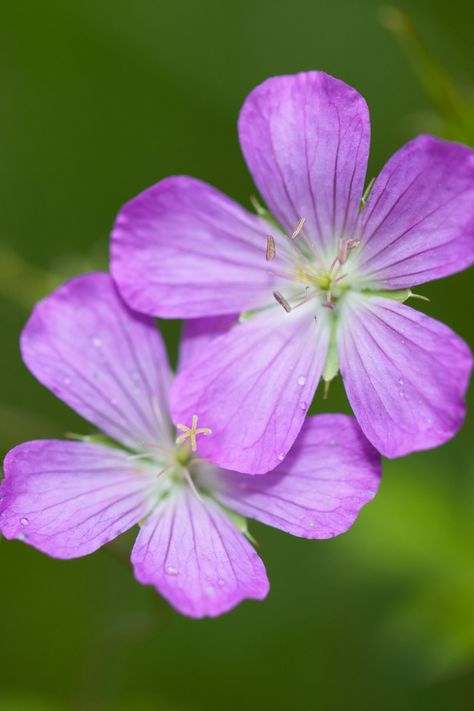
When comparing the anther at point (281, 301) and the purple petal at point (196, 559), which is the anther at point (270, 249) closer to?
the anther at point (281, 301)

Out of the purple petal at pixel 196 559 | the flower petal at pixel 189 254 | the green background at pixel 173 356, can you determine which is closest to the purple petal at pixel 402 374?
the flower petal at pixel 189 254

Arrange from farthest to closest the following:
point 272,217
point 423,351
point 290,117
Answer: point 272,217 < point 290,117 < point 423,351

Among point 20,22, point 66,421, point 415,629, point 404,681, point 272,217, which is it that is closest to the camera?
point 272,217

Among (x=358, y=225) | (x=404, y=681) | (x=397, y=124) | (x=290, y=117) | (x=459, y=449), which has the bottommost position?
(x=404, y=681)

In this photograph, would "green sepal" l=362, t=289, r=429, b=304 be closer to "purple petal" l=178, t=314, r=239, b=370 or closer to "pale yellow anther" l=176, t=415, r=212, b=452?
"purple petal" l=178, t=314, r=239, b=370

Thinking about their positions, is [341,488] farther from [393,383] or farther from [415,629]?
[415,629]

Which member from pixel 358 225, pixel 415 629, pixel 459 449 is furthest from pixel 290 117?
pixel 459 449
